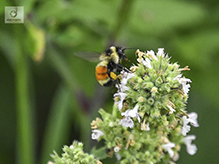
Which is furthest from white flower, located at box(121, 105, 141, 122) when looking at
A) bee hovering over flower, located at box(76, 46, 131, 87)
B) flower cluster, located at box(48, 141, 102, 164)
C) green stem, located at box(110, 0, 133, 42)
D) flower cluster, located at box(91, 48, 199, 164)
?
green stem, located at box(110, 0, 133, 42)

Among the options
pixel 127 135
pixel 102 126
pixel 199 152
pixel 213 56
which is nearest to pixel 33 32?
pixel 102 126

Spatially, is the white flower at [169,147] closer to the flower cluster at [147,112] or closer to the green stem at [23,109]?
the flower cluster at [147,112]

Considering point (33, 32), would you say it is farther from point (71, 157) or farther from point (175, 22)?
point (175, 22)

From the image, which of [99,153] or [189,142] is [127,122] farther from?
[189,142]

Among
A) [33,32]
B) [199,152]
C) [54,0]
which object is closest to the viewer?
[33,32]

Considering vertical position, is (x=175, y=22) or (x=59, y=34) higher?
(x=175, y=22)

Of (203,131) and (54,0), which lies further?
(203,131)

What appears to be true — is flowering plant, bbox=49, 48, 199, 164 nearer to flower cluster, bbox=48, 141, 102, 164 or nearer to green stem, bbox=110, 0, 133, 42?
flower cluster, bbox=48, 141, 102, 164
